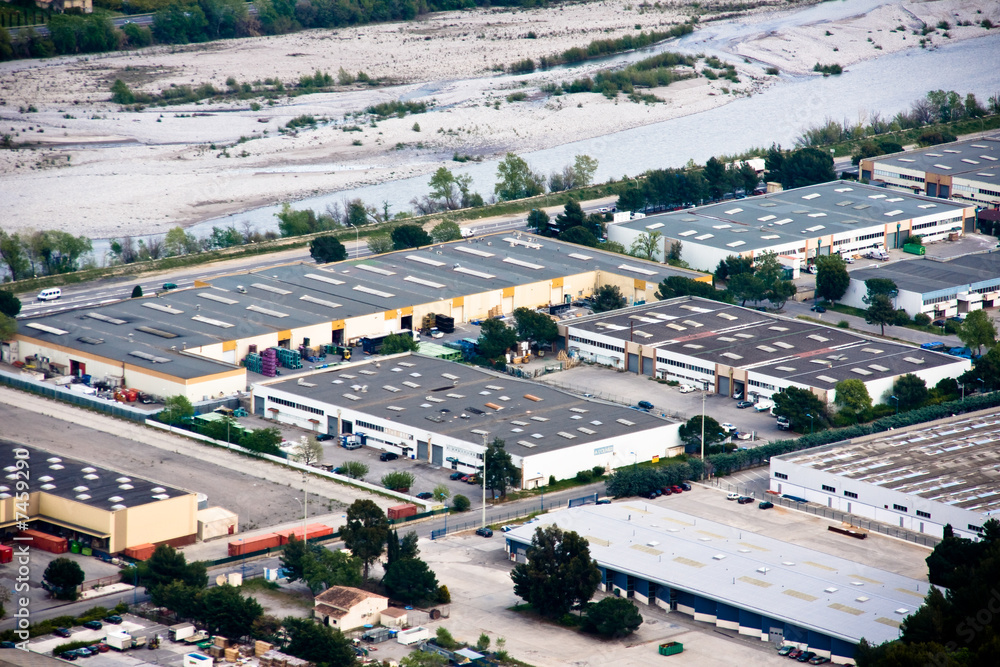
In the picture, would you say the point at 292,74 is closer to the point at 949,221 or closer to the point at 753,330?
the point at 949,221

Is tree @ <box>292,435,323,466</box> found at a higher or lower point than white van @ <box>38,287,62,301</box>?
lower

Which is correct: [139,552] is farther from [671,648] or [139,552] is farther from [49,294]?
[49,294]

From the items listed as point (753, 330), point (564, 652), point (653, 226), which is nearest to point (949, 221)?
point (653, 226)

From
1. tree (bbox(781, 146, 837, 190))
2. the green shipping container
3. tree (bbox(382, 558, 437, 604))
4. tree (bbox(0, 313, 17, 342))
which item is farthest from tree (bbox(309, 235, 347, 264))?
the green shipping container

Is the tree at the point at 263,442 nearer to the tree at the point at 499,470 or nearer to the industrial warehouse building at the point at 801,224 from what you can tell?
the tree at the point at 499,470

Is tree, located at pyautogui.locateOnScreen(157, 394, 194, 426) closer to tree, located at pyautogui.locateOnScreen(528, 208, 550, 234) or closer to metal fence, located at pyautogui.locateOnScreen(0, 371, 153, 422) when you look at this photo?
metal fence, located at pyautogui.locateOnScreen(0, 371, 153, 422)

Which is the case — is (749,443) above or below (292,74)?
below
